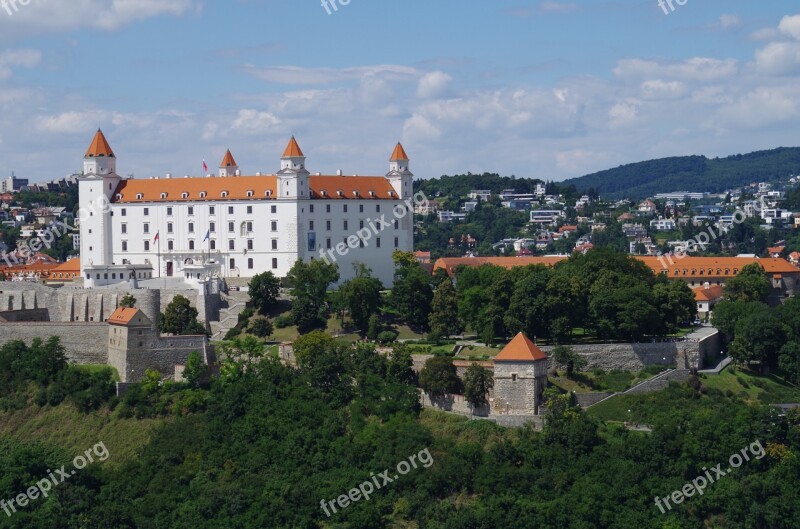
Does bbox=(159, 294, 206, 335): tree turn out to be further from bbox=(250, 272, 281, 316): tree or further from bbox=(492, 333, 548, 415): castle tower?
bbox=(492, 333, 548, 415): castle tower

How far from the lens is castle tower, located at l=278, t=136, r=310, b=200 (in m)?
70.0

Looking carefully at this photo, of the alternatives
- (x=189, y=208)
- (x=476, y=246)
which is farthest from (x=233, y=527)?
(x=476, y=246)

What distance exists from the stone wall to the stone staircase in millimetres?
5604

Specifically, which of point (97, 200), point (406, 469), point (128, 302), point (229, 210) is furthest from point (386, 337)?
point (97, 200)

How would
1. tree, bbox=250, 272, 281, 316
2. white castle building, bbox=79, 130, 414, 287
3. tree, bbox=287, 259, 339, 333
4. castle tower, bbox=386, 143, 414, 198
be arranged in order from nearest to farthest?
tree, bbox=287, 259, 339, 333 → tree, bbox=250, 272, 281, 316 → white castle building, bbox=79, 130, 414, 287 → castle tower, bbox=386, 143, 414, 198

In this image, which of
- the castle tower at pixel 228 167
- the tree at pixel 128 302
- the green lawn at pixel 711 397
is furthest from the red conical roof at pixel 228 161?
the green lawn at pixel 711 397

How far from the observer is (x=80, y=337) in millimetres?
60531

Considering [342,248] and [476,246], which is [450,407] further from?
[476,246]

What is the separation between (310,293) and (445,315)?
7.27 metres

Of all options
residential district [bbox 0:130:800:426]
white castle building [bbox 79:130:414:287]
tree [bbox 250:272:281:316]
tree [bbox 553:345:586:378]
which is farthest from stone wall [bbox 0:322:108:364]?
tree [bbox 553:345:586:378]

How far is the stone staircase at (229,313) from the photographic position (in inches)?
2552

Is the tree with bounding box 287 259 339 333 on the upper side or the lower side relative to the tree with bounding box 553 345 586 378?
upper

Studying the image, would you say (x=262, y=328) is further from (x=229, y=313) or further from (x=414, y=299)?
(x=414, y=299)

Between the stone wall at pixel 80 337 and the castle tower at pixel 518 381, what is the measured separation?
17.9 m
